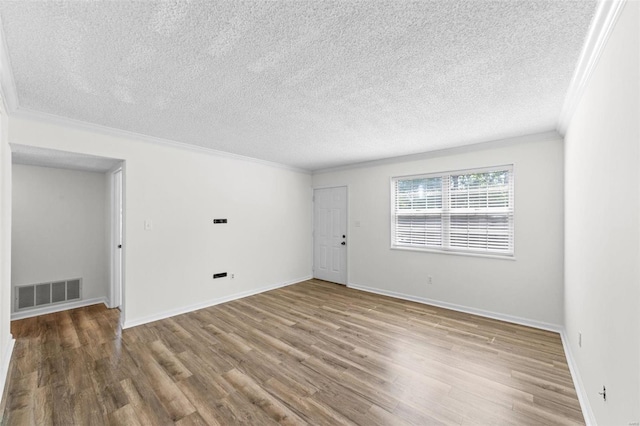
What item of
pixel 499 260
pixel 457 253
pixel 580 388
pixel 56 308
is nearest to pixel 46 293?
pixel 56 308

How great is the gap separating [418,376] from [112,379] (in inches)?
103

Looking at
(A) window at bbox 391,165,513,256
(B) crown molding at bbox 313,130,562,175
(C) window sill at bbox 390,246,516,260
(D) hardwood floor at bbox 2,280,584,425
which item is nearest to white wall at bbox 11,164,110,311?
(D) hardwood floor at bbox 2,280,584,425

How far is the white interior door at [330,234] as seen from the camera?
18.2 ft

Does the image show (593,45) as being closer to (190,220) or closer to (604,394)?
(604,394)

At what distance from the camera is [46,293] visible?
13.2 feet

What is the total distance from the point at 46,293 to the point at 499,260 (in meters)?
6.52

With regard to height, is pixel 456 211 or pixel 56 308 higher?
pixel 456 211

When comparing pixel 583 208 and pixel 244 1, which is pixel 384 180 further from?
pixel 244 1

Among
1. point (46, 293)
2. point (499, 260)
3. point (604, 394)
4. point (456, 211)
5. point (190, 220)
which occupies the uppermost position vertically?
point (456, 211)

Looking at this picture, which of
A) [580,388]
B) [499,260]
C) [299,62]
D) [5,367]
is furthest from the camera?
[499,260]

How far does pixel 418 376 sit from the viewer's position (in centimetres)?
237

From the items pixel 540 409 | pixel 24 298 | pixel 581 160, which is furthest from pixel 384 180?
pixel 24 298

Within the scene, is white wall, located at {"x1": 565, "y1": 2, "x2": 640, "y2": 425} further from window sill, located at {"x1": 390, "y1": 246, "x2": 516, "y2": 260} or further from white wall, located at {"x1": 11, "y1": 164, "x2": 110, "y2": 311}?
white wall, located at {"x1": 11, "y1": 164, "x2": 110, "y2": 311}

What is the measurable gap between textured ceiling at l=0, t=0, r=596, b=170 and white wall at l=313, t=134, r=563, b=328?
53cm
